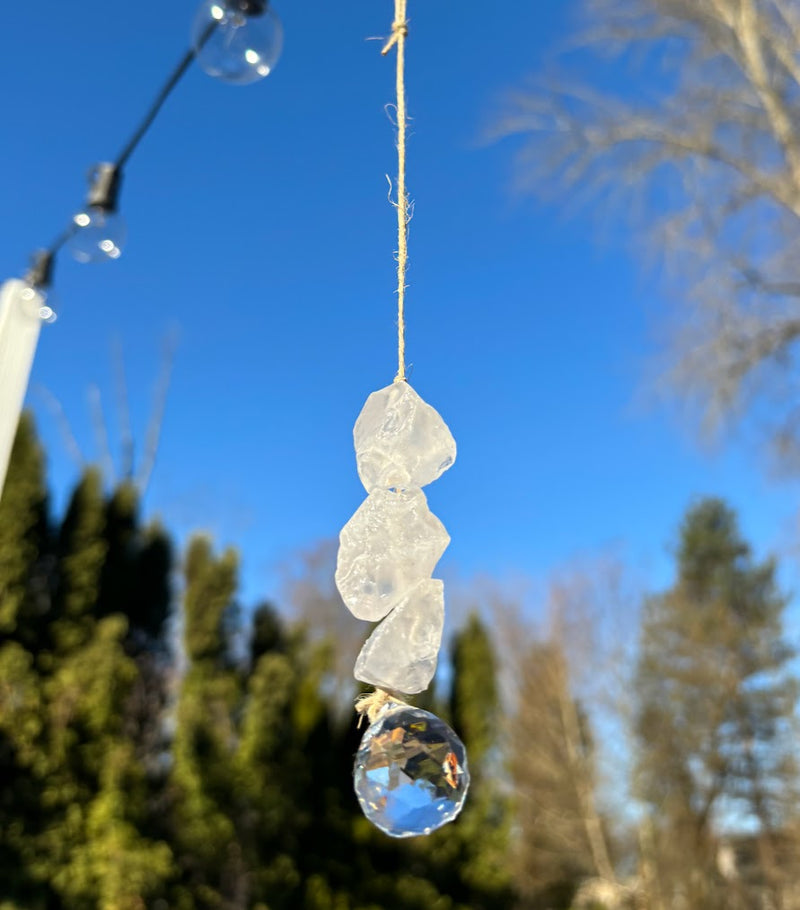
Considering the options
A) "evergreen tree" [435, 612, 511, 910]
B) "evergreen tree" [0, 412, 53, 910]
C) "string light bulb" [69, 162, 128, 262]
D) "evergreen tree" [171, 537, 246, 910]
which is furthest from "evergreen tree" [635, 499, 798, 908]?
"string light bulb" [69, 162, 128, 262]

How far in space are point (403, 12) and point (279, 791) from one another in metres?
6.24

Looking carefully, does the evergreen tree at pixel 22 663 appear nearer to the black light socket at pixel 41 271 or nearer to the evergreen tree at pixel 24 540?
the evergreen tree at pixel 24 540

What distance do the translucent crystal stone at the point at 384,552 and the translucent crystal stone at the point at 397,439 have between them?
0.03m

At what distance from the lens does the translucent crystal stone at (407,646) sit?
2.35 feet

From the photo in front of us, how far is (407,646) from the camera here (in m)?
0.72

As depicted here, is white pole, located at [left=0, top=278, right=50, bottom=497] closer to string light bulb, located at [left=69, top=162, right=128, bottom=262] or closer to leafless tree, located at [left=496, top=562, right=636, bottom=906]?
string light bulb, located at [left=69, top=162, right=128, bottom=262]

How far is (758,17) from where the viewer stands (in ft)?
17.7

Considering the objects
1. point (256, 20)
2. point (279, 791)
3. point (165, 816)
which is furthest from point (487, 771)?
point (256, 20)

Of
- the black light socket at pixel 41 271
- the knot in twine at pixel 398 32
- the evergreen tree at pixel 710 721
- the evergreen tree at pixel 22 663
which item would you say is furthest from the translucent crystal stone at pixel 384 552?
the evergreen tree at pixel 710 721

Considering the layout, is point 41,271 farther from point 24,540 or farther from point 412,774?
point 24,540

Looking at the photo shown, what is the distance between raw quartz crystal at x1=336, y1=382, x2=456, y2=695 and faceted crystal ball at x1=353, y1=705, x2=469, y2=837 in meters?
0.08

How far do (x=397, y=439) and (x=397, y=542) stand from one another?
0.10m

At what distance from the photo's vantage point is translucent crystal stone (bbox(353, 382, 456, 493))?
77 centimetres

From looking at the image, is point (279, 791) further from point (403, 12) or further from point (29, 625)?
point (403, 12)
